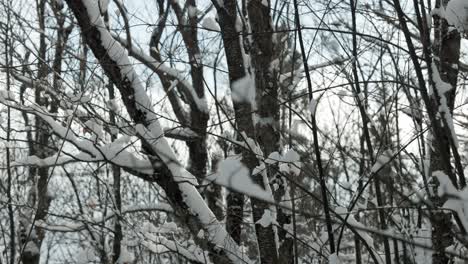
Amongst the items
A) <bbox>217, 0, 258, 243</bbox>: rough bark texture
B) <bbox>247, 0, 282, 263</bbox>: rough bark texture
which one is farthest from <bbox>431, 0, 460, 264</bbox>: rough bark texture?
<bbox>217, 0, 258, 243</bbox>: rough bark texture

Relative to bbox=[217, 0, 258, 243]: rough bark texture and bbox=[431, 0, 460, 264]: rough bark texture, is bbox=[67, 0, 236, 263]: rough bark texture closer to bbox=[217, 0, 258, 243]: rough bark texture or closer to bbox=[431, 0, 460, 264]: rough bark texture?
bbox=[217, 0, 258, 243]: rough bark texture

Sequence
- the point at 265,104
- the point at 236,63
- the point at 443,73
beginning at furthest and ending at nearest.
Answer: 1. the point at 236,63
2. the point at 265,104
3. the point at 443,73

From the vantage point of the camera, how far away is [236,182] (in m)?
1.07

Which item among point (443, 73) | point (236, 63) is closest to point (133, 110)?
point (236, 63)

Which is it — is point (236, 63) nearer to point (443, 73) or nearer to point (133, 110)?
point (133, 110)

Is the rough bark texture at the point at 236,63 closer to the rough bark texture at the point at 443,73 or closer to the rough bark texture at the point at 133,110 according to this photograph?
the rough bark texture at the point at 133,110

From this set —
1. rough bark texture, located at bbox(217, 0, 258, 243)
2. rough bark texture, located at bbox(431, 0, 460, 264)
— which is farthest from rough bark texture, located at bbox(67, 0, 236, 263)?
rough bark texture, located at bbox(431, 0, 460, 264)

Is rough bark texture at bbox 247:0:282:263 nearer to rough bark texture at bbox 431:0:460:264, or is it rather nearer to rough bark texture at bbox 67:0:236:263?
rough bark texture at bbox 67:0:236:263

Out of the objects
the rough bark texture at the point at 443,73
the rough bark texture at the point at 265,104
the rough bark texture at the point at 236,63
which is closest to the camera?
the rough bark texture at the point at 443,73

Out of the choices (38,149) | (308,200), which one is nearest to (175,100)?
(38,149)

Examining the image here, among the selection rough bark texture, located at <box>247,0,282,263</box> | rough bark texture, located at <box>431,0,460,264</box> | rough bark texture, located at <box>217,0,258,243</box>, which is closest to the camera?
rough bark texture, located at <box>431,0,460,264</box>

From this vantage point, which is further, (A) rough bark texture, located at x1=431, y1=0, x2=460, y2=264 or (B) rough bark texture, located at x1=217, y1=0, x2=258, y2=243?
(B) rough bark texture, located at x1=217, y1=0, x2=258, y2=243

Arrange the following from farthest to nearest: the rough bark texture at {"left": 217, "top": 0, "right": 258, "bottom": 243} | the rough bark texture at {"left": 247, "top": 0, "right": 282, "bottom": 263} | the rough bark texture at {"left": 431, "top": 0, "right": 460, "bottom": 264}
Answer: the rough bark texture at {"left": 217, "top": 0, "right": 258, "bottom": 243}, the rough bark texture at {"left": 247, "top": 0, "right": 282, "bottom": 263}, the rough bark texture at {"left": 431, "top": 0, "right": 460, "bottom": 264}

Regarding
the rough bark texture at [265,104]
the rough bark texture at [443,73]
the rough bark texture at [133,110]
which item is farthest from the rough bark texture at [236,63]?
the rough bark texture at [443,73]
